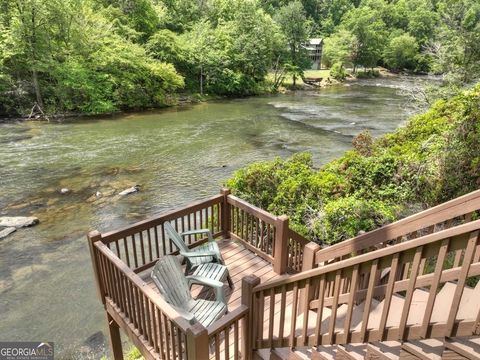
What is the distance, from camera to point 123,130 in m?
17.0

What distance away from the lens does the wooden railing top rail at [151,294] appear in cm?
269

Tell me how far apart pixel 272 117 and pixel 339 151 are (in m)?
7.51

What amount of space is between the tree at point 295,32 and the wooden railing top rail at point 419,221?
1408 inches

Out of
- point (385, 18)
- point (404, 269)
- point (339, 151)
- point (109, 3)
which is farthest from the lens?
point (385, 18)

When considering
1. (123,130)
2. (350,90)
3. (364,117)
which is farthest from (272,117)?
(350,90)

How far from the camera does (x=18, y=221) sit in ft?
26.7

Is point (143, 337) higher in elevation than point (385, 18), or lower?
lower

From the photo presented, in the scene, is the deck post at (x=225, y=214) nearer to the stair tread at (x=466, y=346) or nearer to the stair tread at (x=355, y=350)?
the stair tread at (x=355, y=350)

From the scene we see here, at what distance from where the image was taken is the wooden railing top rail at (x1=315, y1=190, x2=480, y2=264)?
6.29ft

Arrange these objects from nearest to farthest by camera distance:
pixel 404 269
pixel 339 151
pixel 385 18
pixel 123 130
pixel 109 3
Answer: pixel 404 269
pixel 339 151
pixel 123 130
pixel 109 3
pixel 385 18

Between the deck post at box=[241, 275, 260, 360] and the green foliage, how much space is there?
2.98m

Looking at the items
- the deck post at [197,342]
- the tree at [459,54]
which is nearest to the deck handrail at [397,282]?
the deck post at [197,342]

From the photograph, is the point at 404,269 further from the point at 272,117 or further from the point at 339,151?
the point at 272,117

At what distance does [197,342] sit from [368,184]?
5.10 metres
